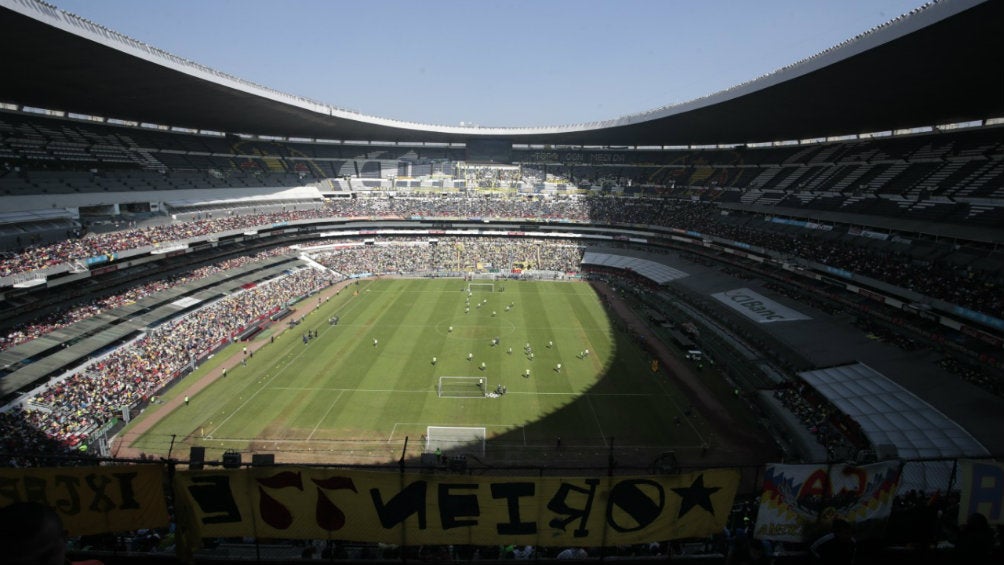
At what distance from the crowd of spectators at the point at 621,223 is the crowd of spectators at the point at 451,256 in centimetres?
425

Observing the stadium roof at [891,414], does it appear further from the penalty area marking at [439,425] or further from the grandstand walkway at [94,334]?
the grandstand walkway at [94,334]

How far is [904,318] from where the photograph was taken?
30.2 meters

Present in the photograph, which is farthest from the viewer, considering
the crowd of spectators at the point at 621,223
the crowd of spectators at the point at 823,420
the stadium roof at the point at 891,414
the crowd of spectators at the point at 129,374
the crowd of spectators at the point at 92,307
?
the crowd of spectators at the point at 621,223

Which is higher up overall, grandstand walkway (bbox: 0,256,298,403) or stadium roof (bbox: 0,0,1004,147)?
stadium roof (bbox: 0,0,1004,147)

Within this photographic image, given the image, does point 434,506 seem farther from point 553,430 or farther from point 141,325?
point 141,325

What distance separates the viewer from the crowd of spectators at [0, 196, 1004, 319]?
28484 mm

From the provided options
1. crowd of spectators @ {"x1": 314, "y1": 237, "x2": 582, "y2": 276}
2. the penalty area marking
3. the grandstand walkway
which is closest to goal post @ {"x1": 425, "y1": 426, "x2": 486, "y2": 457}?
the penalty area marking

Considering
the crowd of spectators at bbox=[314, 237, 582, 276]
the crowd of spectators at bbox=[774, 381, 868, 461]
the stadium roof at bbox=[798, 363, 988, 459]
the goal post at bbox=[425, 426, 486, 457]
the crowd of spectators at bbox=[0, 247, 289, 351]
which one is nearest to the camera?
the stadium roof at bbox=[798, 363, 988, 459]

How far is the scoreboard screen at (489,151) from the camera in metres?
86.1

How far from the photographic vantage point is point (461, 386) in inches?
1169

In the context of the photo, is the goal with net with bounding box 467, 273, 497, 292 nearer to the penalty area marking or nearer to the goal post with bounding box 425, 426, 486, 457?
the penalty area marking

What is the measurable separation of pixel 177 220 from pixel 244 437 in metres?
33.3

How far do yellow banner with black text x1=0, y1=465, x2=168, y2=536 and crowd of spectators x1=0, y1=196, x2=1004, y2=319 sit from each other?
29.2 metres

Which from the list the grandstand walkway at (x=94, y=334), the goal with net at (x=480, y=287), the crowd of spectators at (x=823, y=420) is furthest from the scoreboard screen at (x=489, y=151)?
the crowd of spectators at (x=823, y=420)
